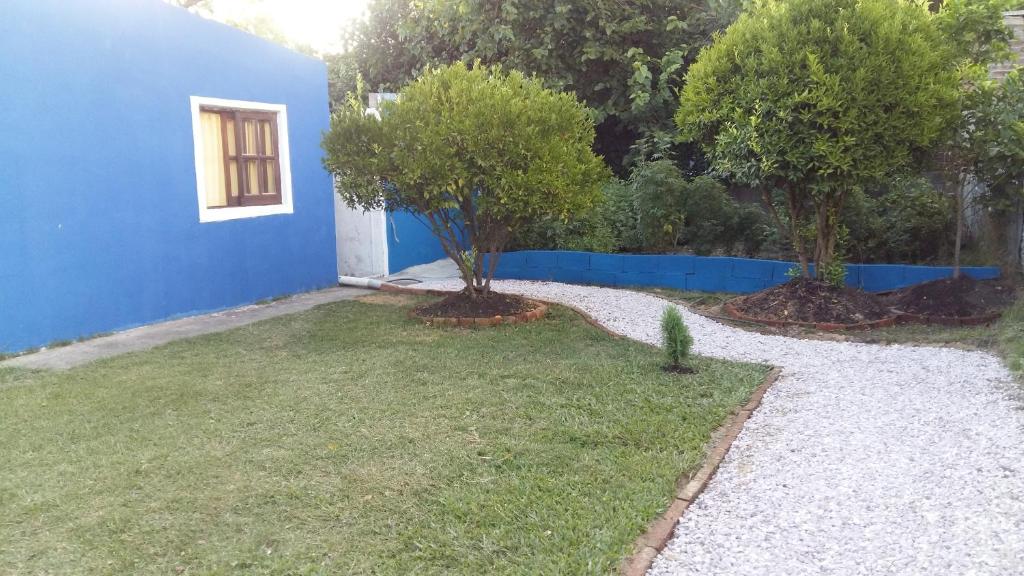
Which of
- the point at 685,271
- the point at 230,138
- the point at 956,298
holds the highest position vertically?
the point at 230,138

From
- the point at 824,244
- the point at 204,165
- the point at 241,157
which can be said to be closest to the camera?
the point at 824,244

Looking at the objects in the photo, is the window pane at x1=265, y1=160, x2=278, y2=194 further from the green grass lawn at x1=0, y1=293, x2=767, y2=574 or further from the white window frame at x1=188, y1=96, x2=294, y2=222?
the green grass lawn at x1=0, y1=293, x2=767, y2=574

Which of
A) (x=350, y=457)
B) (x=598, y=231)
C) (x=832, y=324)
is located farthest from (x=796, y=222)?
(x=350, y=457)

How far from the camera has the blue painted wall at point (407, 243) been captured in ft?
37.1

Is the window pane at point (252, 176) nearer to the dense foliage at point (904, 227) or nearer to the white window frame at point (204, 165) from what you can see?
the white window frame at point (204, 165)

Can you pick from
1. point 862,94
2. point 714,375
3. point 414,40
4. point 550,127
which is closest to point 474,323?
point 550,127

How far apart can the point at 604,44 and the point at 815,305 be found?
6.14 m

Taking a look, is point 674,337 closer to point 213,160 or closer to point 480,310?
point 480,310

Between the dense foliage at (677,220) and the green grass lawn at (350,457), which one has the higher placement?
the dense foliage at (677,220)

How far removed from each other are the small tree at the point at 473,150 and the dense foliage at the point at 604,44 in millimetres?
4079

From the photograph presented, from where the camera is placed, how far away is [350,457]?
4133 millimetres

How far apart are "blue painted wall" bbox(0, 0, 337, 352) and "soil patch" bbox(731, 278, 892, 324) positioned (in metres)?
5.72

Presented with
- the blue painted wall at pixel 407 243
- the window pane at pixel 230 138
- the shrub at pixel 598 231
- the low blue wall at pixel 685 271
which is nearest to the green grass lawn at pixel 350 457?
the window pane at pixel 230 138

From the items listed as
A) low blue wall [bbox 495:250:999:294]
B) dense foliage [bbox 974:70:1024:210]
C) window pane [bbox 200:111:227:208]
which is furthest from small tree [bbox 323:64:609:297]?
dense foliage [bbox 974:70:1024:210]
